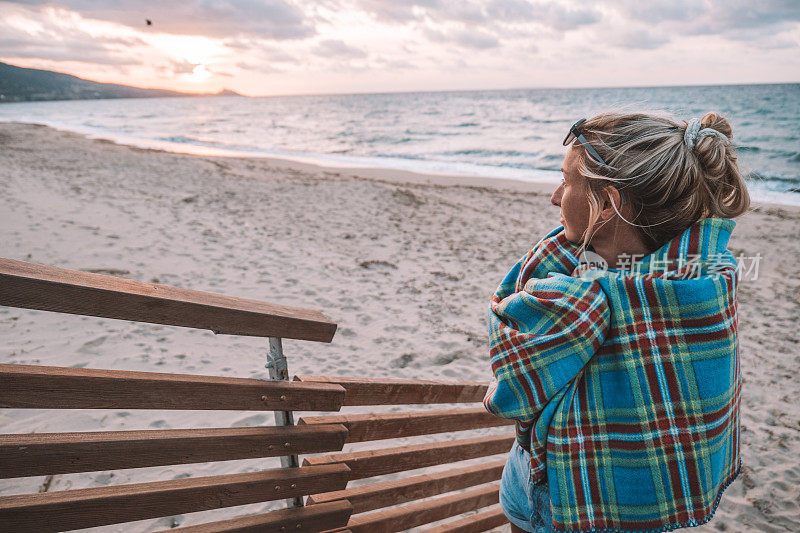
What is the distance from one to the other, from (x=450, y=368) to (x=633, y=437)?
10.8 feet

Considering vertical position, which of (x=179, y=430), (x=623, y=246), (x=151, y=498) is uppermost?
(x=623, y=246)

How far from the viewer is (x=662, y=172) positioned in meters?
1.18

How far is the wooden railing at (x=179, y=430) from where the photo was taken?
1113mm

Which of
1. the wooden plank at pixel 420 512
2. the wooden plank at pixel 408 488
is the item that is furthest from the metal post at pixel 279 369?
the wooden plank at pixel 420 512

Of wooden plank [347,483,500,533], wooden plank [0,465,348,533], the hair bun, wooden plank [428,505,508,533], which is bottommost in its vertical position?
wooden plank [428,505,508,533]

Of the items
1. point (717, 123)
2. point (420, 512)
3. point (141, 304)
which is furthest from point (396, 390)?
point (717, 123)

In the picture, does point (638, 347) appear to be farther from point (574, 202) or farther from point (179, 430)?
point (179, 430)

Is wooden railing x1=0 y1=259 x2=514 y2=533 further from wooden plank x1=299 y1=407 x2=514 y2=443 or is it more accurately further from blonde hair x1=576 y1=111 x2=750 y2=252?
blonde hair x1=576 y1=111 x2=750 y2=252

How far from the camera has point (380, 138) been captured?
2994 cm

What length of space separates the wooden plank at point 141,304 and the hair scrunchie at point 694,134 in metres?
1.07

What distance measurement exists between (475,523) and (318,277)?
410 centimetres

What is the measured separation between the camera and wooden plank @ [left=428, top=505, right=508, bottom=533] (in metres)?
2.38

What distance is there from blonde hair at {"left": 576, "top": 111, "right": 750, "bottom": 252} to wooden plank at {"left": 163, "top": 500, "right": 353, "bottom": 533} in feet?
4.03

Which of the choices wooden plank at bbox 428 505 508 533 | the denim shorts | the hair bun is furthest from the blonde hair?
wooden plank at bbox 428 505 508 533
